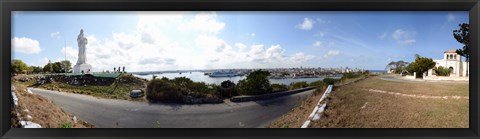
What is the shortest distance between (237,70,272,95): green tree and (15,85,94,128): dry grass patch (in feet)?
5.41

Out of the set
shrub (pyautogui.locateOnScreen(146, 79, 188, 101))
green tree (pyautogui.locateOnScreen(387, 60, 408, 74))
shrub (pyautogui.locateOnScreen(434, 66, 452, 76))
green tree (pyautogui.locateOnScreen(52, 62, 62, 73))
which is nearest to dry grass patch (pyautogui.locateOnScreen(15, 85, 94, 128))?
green tree (pyautogui.locateOnScreen(52, 62, 62, 73))

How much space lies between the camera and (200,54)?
340 centimetres

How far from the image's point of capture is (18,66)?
319 cm

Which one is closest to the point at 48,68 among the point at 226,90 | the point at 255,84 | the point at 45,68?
the point at 45,68

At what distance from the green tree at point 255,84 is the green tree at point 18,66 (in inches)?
86.9

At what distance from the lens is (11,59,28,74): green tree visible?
3168mm

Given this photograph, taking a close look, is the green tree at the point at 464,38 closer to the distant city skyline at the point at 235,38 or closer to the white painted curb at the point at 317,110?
the distant city skyline at the point at 235,38

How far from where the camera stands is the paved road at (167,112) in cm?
329

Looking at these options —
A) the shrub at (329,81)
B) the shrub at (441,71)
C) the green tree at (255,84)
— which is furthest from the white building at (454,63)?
the green tree at (255,84)

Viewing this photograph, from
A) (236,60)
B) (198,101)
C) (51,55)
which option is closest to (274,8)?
(236,60)

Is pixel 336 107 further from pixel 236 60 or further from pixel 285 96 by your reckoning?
pixel 236 60

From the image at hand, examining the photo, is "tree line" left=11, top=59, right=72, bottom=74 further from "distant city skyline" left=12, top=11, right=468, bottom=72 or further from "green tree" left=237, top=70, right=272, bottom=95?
"green tree" left=237, top=70, right=272, bottom=95

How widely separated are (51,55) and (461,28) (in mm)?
4234

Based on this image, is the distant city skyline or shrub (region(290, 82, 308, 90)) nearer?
the distant city skyline
